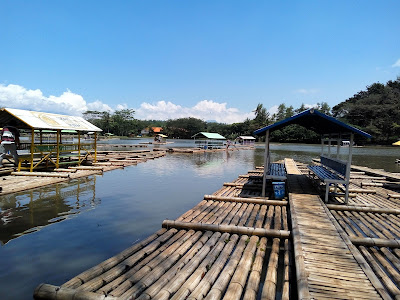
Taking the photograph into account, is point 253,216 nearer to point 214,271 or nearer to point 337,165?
point 214,271

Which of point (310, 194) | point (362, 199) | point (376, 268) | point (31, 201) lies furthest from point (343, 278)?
point (31, 201)

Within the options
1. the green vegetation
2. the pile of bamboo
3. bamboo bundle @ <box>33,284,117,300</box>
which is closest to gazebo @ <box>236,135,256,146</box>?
the green vegetation

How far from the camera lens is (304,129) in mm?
83500

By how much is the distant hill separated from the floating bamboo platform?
80890 mm

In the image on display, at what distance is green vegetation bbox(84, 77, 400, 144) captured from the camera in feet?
245

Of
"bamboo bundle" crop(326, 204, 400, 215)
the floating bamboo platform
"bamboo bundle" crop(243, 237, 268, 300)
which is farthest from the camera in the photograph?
"bamboo bundle" crop(326, 204, 400, 215)

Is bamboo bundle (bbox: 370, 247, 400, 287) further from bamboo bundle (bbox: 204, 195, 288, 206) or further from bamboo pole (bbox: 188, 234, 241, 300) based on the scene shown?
bamboo bundle (bbox: 204, 195, 288, 206)

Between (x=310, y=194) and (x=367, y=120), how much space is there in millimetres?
90040

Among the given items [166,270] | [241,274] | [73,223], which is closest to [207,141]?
[73,223]

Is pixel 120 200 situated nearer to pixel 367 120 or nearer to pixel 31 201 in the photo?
pixel 31 201

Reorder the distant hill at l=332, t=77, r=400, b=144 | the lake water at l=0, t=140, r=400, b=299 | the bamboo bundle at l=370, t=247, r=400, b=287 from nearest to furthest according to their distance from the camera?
the bamboo bundle at l=370, t=247, r=400, b=287 < the lake water at l=0, t=140, r=400, b=299 < the distant hill at l=332, t=77, r=400, b=144

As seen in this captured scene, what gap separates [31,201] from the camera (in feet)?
29.2

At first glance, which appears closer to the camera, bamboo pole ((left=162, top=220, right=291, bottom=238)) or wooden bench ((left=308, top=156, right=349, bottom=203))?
bamboo pole ((left=162, top=220, right=291, bottom=238))

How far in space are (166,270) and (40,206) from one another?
6.48 m
